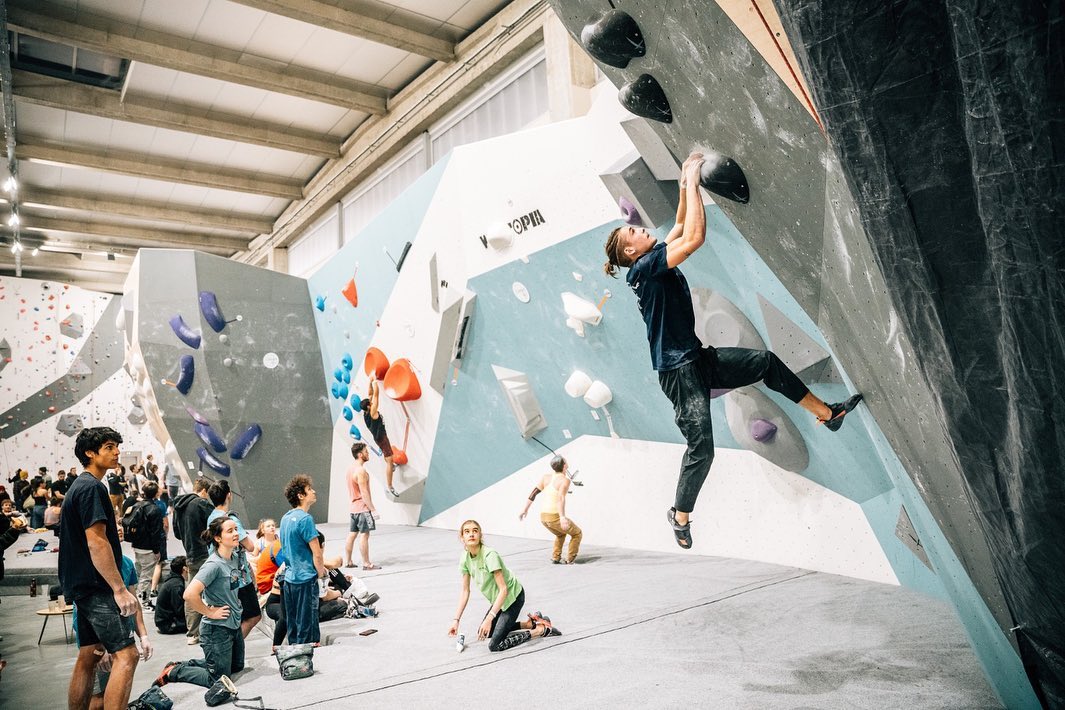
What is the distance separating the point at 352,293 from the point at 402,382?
2.04 metres

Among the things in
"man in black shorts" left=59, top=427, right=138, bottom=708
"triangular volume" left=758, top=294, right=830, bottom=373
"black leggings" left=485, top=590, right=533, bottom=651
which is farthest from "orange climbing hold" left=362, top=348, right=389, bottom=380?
"man in black shorts" left=59, top=427, right=138, bottom=708

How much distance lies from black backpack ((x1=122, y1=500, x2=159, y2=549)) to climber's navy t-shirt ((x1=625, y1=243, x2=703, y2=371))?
14.6 ft

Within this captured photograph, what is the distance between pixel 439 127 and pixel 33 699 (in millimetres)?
9664

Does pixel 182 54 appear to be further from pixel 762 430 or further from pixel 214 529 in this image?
pixel 762 430

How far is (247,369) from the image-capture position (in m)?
10.9

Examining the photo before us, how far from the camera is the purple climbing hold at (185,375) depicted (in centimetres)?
1040

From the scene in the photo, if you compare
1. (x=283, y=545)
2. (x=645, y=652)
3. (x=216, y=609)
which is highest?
(x=283, y=545)

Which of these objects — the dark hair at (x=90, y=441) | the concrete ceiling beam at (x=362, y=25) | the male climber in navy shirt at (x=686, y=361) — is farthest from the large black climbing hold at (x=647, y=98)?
the concrete ceiling beam at (x=362, y=25)

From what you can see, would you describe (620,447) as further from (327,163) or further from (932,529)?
(327,163)

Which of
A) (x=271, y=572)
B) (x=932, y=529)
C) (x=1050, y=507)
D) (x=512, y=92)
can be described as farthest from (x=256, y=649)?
(x=512, y=92)

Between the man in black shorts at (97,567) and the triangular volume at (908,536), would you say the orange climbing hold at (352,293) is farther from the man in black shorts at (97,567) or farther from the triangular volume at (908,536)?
the triangular volume at (908,536)

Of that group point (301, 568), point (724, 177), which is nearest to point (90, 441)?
point (301, 568)

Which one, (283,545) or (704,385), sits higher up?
(704,385)

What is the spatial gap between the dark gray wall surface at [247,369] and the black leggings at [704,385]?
934 centimetres
